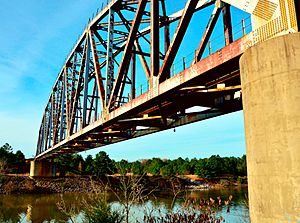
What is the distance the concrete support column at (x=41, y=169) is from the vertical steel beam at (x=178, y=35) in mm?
54531

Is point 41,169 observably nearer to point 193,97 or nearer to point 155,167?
point 155,167

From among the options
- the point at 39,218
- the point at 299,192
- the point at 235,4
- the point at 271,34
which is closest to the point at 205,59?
the point at 235,4

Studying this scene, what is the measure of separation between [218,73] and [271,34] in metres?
2.64

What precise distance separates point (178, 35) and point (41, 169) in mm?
57246

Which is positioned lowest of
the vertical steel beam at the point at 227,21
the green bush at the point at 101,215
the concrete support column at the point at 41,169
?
the green bush at the point at 101,215

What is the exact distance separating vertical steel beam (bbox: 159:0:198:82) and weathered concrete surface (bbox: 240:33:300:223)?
4632 millimetres

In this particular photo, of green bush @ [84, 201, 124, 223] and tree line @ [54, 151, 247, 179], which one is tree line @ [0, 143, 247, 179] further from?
green bush @ [84, 201, 124, 223]

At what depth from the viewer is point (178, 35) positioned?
414 inches

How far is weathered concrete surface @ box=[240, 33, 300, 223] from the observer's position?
5051mm

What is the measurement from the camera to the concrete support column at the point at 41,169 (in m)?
59.9

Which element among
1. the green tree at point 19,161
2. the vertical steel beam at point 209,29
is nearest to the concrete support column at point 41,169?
the green tree at point 19,161

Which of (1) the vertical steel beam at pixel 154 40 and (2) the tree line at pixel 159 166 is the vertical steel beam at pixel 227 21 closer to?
(1) the vertical steel beam at pixel 154 40

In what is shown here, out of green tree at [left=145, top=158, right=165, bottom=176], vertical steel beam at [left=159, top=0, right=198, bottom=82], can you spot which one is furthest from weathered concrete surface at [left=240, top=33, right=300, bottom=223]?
green tree at [left=145, top=158, right=165, bottom=176]

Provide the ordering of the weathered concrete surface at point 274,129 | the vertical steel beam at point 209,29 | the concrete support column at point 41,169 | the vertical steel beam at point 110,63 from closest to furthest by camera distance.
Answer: the weathered concrete surface at point 274,129
the vertical steel beam at point 209,29
the vertical steel beam at point 110,63
the concrete support column at point 41,169
